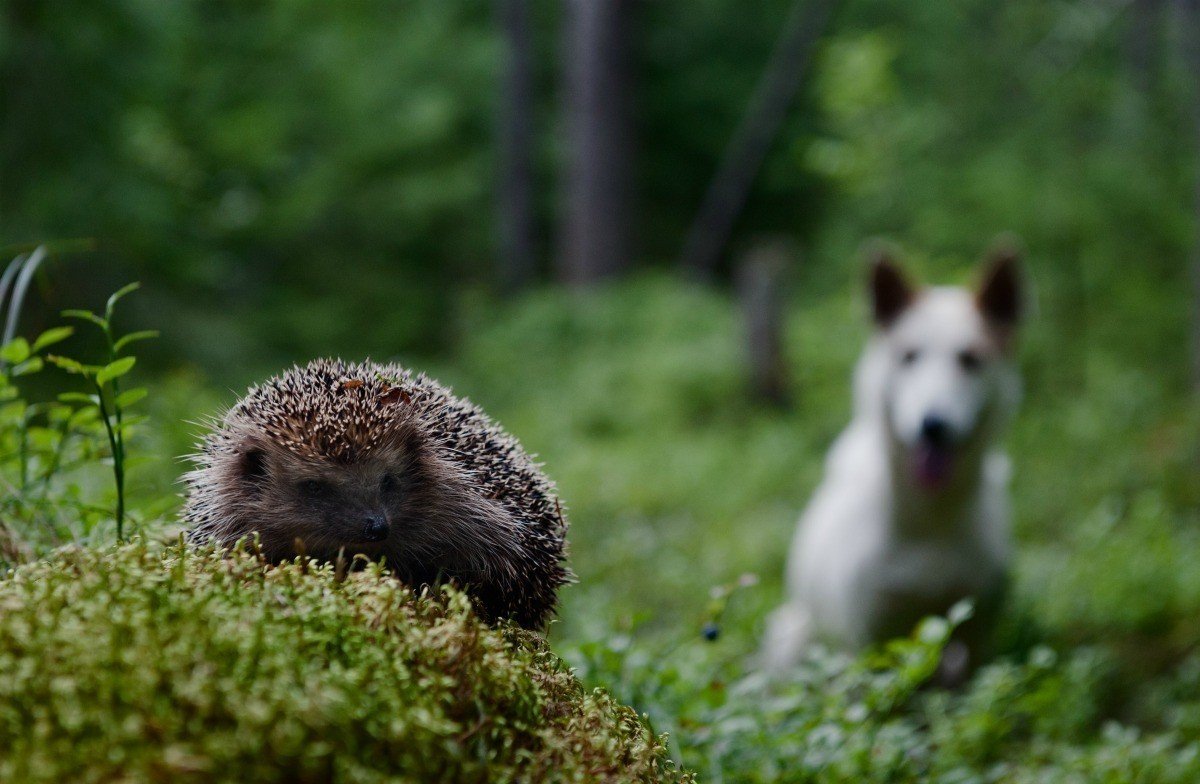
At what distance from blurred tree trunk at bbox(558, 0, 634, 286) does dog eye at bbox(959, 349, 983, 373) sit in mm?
15970

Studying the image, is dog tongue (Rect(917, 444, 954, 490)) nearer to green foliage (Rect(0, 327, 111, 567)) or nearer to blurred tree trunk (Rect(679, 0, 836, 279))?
green foliage (Rect(0, 327, 111, 567))

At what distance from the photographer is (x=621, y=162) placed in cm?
2080

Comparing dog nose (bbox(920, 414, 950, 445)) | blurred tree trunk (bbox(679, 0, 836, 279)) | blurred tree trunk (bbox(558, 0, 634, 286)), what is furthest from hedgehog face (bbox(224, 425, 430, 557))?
blurred tree trunk (bbox(679, 0, 836, 279))

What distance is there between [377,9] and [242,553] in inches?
984

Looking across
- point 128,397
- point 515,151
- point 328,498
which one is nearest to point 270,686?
point 328,498

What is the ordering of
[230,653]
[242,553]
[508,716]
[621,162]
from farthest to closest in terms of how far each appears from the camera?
1. [621,162]
2. [242,553]
3. [508,716]
4. [230,653]

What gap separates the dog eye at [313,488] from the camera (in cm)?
253

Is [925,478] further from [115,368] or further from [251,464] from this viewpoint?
[115,368]

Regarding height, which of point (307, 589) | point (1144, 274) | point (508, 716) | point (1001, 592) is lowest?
point (508, 716)

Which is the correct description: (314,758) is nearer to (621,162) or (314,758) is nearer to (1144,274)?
(1144,274)

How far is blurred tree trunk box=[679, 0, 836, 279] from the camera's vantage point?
22.4m

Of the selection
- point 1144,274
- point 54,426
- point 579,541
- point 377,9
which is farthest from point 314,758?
point 377,9

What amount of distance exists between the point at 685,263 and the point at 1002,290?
19.5 meters

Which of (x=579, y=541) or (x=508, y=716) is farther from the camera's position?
(x=579, y=541)
